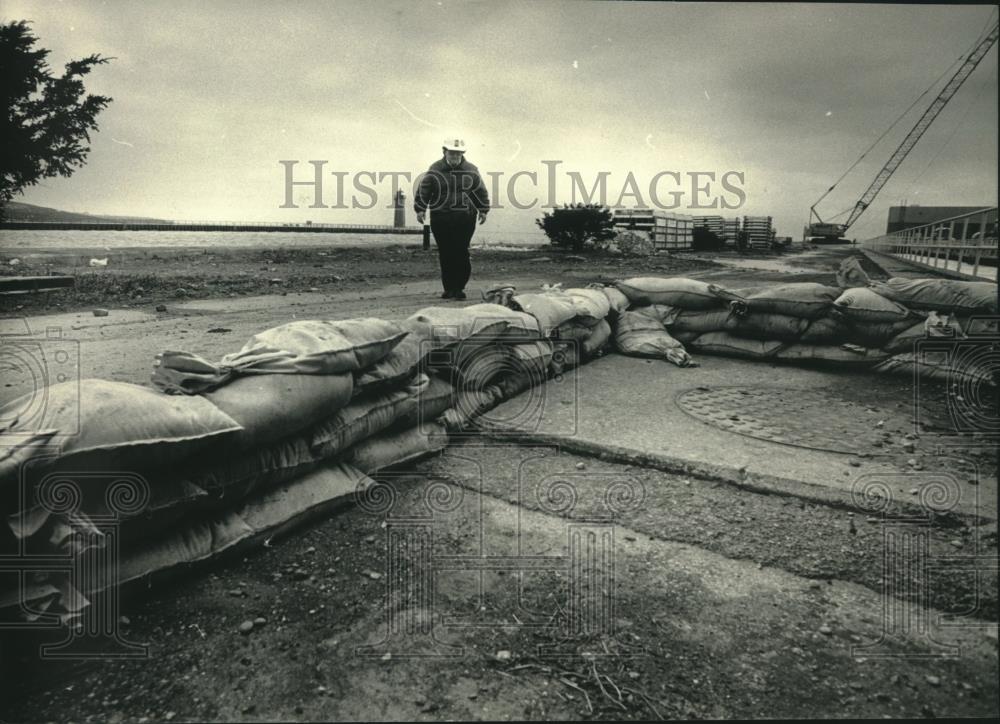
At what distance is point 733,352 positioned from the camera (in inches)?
172

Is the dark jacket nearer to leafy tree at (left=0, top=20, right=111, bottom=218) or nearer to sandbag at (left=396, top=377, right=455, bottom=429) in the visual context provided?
leafy tree at (left=0, top=20, right=111, bottom=218)

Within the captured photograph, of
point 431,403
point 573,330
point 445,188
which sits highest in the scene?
point 445,188

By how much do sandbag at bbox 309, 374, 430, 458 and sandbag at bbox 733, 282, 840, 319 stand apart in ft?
8.74

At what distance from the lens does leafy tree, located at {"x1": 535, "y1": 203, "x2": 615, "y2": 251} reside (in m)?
16.4

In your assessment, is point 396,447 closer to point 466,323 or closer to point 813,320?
point 466,323

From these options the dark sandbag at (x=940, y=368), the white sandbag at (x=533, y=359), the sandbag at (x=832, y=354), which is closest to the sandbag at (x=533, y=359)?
the white sandbag at (x=533, y=359)

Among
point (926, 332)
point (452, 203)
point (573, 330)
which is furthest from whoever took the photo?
point (452, 203)

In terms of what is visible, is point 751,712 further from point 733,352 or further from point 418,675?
point 733,352

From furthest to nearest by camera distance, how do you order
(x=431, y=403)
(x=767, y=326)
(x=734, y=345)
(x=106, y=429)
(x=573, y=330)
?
(x=734, y=345), (x=767, y=326), (x=573, y=330), (x=431, y=403), (x=106, y=429)

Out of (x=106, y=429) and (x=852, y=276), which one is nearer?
(x=106, y=429)

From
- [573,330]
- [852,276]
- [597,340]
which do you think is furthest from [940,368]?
[573,330]

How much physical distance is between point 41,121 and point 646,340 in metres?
3.96

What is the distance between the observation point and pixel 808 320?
4.14m

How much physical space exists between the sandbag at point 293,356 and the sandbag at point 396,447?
0.31 meters
